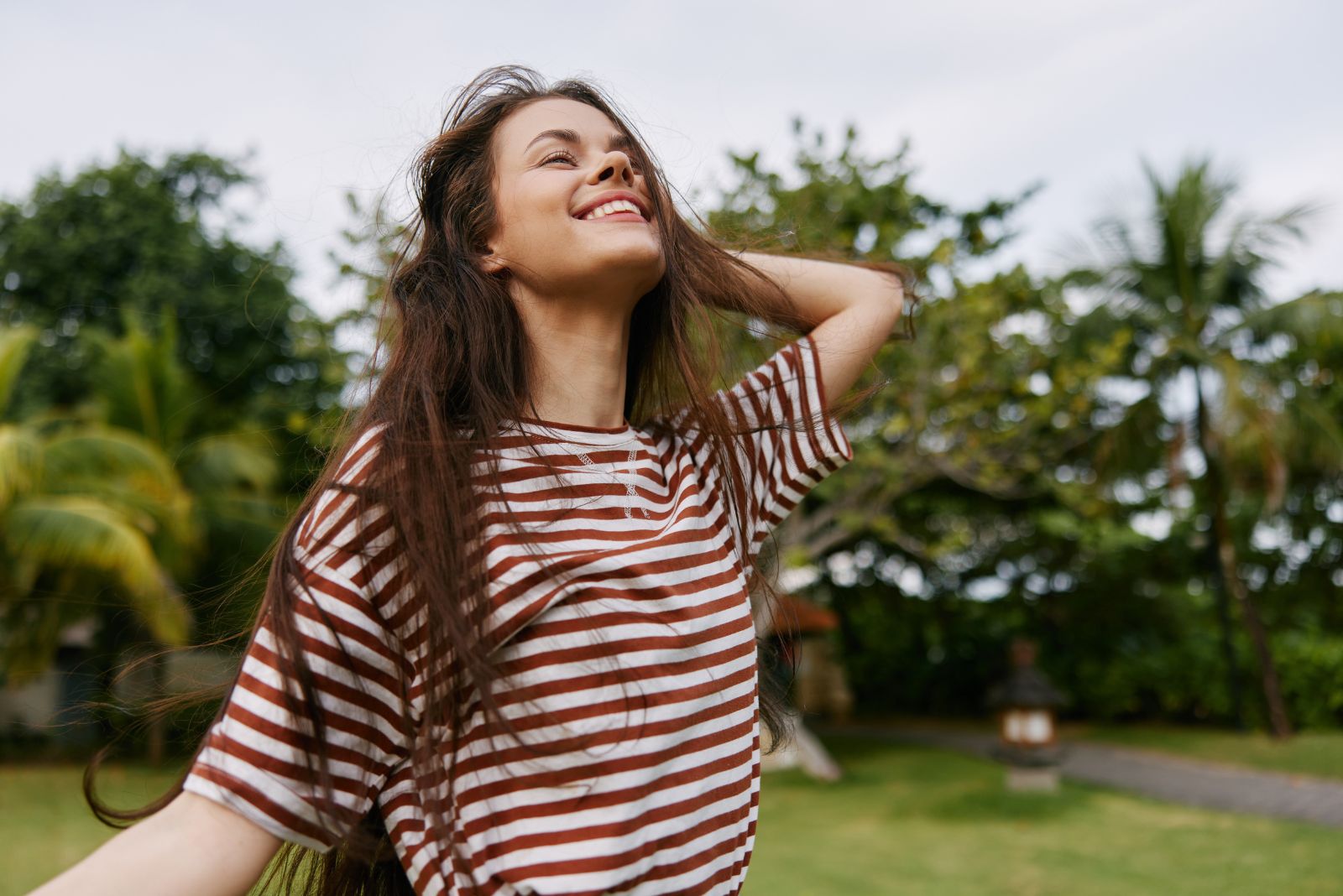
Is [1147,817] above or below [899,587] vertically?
below

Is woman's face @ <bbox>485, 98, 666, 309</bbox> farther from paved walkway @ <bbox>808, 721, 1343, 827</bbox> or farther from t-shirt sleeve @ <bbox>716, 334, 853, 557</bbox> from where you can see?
paved walkway @ <bbox>808, 721, 1343, 827</bbox>

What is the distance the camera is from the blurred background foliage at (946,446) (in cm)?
1081

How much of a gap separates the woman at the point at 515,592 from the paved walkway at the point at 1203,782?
9887 mm

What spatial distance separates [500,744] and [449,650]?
11 cm

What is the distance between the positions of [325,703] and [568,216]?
2.12 feet

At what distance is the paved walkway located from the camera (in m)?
10.2

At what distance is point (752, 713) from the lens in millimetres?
1283

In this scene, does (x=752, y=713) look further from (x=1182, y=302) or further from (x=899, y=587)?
(x=899, y=587)

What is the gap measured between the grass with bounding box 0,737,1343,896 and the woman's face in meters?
5.23

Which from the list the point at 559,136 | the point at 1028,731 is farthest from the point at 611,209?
the point at 1028,731

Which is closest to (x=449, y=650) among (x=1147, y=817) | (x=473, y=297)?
(x=473, y=297)

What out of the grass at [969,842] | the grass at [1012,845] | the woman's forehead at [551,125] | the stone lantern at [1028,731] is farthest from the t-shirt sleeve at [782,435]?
the stone lantern at [1028,731]

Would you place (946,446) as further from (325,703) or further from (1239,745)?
(325,703)

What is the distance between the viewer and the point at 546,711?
3.61 ft
